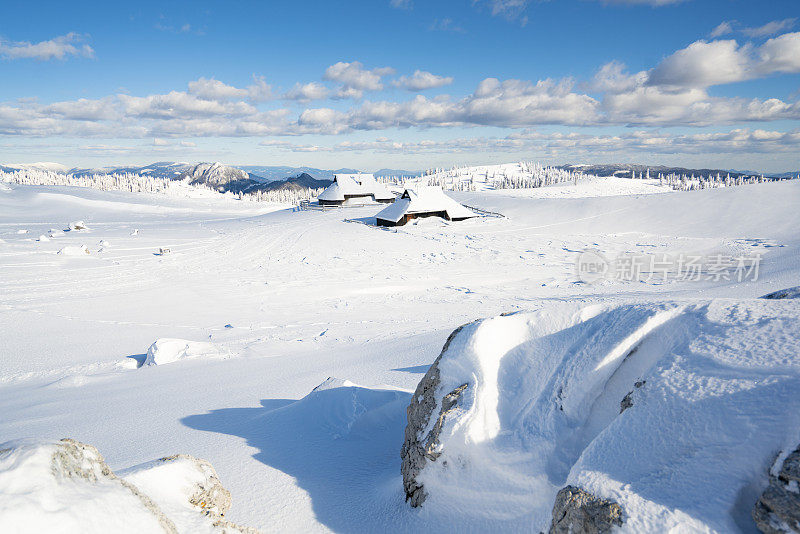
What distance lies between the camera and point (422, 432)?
12.1ft

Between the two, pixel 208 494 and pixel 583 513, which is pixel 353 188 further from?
pixel 583 513

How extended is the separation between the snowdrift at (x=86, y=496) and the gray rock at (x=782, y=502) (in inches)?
116

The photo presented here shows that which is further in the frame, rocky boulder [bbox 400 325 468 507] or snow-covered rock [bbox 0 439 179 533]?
rocky boulder [bbox 400 325 468 507]

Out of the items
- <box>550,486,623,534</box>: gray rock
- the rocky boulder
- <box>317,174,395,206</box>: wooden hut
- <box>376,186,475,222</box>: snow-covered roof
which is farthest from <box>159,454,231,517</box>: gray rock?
<box>317,174,395,206</box>: wooden hut

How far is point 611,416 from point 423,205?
1057 inches

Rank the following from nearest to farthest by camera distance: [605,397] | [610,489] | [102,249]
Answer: [610,489]
[605,397]
[102,249]

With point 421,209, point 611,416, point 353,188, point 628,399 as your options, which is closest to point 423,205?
point 421,209

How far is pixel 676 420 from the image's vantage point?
2465mm

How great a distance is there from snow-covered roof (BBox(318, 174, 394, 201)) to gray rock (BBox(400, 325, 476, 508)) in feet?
134

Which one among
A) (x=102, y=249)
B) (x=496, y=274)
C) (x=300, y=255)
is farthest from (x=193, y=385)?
(x=102, y=249)

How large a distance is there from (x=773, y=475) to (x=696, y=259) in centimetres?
1922

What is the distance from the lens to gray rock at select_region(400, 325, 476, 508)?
3447 millimetres

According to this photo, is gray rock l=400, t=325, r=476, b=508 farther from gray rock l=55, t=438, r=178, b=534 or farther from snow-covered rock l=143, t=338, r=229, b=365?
snow-covered rock l=143, t=338, r=229, b=365

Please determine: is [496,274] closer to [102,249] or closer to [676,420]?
[676,420]
